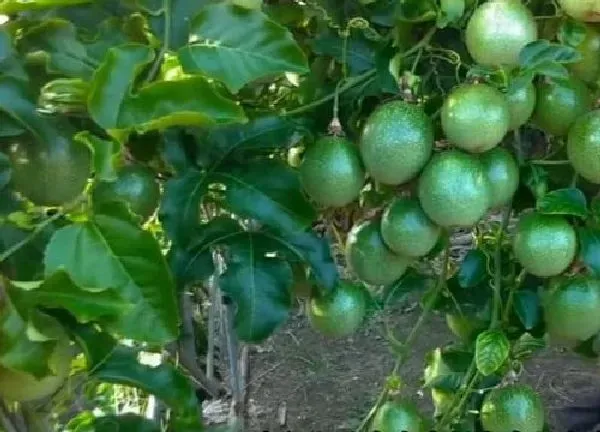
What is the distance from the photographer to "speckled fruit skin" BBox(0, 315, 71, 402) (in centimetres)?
81

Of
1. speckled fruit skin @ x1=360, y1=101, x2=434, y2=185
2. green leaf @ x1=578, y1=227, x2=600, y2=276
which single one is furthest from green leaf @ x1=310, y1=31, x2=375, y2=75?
green leaf @ x1=578, y1=227, x2=600, y2=276

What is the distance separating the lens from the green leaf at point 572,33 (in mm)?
1084

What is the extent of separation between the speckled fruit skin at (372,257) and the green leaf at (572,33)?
0.98ft

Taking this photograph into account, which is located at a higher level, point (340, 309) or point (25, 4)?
point (25, 4)

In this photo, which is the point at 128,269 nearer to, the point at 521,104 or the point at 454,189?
the point at 454,189

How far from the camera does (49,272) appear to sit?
0.75m

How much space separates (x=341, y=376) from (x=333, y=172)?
7.06 feet

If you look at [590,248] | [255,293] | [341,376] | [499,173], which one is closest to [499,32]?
[499,173]

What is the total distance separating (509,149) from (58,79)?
2.00ft

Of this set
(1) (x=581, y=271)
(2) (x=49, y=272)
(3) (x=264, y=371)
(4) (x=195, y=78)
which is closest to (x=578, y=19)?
(1) (x=581, y=271)

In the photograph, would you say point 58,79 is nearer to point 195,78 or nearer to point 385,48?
point 195,78

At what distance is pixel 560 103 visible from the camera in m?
1.12

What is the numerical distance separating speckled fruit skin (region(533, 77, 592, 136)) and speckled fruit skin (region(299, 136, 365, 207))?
21 cm

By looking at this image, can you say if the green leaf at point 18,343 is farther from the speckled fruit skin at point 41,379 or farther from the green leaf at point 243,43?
the green leaf at point 243,43
